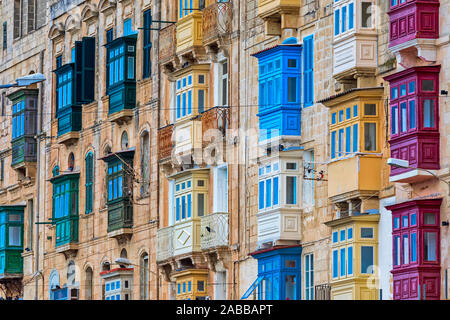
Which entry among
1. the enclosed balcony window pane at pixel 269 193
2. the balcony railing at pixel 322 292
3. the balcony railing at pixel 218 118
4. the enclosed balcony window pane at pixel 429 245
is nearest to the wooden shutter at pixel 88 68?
the balcony railing at pixel 218 118

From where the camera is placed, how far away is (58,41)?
80625mm

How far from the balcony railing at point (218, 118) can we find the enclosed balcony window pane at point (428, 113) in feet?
49.0

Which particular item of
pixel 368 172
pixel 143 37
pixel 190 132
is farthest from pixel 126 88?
pixel 368 172

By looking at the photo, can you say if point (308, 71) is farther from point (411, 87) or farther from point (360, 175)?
point (411, 87)

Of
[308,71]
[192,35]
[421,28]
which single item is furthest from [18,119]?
[421,28]

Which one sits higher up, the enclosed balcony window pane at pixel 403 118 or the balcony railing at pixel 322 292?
the enclosed balcony window pane at pixel 403 118

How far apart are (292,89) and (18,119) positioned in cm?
2959

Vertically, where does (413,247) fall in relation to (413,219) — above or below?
below

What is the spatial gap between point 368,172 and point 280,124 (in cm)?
622

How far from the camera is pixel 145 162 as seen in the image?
70.1m

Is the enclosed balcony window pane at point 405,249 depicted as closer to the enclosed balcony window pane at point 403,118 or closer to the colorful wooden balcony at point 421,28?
the enclosed balcony window pane at point 403,118

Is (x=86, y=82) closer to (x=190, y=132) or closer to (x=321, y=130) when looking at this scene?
(x=190, y=132)

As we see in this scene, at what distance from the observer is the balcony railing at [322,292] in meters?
53.6

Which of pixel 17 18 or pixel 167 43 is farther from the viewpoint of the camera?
pixel 17 18
